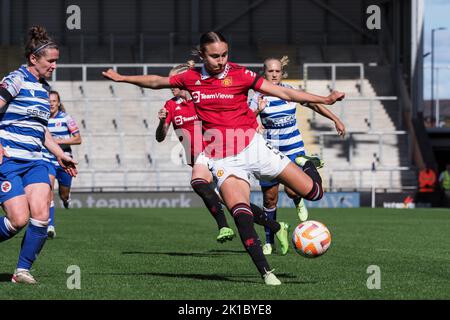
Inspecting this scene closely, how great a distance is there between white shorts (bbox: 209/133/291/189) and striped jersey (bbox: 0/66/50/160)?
64.4 inches

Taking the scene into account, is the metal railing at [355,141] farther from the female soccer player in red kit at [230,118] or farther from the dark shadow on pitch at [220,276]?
the female soccer player in red kit at [230,118]

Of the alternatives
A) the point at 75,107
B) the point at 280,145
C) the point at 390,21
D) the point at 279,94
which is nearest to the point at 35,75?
the point at 279,94

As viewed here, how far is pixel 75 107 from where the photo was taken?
38.1m

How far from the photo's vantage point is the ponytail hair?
8961 mm

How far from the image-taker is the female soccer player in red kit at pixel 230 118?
8.92m

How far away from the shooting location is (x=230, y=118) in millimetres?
9117

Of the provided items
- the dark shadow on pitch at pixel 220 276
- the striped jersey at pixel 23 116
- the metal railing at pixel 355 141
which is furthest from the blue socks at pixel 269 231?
the metal railing at pixel 355 141

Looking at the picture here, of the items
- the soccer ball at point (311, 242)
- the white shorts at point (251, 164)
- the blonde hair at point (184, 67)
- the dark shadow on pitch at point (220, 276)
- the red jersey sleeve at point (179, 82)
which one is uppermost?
the blonde hair at point (184, 67)

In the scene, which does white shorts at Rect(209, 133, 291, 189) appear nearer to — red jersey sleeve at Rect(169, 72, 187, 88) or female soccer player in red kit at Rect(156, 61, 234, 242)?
red jersey sleeve at Rect(169, 72, 187, 88)

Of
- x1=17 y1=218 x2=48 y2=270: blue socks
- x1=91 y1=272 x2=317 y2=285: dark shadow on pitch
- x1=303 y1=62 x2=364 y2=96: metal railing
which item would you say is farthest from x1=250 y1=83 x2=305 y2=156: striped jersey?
x1=303 y1=62 x2=364 y2=96: metal railing

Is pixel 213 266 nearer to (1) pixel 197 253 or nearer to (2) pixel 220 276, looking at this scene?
(2) pixel 220 276

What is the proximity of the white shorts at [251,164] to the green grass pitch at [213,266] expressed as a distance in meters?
0.96

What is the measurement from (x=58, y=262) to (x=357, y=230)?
7866 mm

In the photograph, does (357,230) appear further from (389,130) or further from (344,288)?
(389,130)
